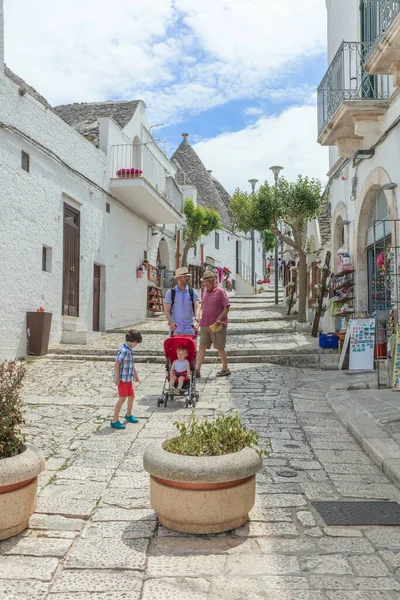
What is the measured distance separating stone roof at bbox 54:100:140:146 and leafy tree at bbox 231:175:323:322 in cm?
482

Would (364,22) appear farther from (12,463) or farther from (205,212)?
(205,212)

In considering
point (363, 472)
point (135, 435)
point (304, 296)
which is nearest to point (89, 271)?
point (304, 296)

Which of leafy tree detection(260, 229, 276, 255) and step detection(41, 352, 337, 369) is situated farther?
leafy tree detection(260, 229, 276, 255)

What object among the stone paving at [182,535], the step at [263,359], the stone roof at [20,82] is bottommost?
the stone paving at [182,535]

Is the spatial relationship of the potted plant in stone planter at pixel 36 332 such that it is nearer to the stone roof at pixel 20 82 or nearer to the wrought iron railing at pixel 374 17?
the stone roof at pixel 20 82

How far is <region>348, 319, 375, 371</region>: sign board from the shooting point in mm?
9641

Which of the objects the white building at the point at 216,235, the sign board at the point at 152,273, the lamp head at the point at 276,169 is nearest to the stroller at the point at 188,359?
the sign board at the point at 152,273

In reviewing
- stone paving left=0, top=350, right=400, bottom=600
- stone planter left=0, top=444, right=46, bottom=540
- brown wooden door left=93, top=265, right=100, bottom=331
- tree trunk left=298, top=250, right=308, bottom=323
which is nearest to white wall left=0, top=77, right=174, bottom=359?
brown wooden door left=93, top=265, right=100, bottom=331

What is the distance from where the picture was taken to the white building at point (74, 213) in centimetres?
1092

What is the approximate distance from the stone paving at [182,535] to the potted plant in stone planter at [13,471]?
0.13 meters

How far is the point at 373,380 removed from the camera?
859cm

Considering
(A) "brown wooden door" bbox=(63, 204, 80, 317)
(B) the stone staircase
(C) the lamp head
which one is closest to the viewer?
(B) the stone staircase

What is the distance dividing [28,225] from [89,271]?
3375mm

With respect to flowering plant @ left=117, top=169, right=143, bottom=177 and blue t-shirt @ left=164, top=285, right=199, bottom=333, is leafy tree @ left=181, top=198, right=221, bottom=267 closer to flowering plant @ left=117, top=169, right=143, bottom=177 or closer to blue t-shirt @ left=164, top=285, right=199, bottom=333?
flowering plant @ left=117, top=169, right=143, bottom=177
